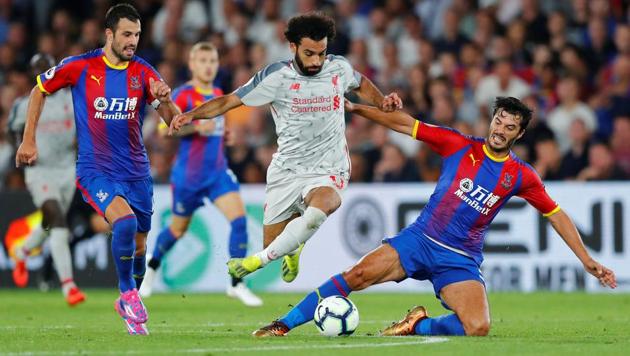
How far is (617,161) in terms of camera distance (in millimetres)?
16391

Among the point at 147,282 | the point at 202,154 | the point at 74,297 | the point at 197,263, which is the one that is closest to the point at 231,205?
the point at 202,154

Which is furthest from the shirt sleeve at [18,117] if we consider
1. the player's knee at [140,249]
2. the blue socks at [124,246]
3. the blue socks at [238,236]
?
the blue socks at [124,246]

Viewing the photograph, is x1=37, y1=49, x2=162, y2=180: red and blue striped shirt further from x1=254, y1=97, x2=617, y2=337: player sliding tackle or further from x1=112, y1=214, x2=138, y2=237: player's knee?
x1=254, y1=97, x2=617, y2=337: player sliding tackle

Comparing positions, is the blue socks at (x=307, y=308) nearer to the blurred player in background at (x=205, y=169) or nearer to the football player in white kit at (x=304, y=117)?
the football player in white kit at (x=304, y=117)

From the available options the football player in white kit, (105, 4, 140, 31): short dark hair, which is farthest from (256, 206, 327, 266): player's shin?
(105, 4, 140, 31): short dark hair

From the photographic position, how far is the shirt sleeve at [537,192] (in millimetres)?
9695

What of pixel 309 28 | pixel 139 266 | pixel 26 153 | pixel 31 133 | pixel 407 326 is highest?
pixel 309 28

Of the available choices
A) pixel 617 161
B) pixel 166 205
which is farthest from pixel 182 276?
pixel 617 161

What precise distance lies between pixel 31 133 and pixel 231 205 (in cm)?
429

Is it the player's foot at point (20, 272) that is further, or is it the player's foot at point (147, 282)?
the player's foot at point (20, 272)

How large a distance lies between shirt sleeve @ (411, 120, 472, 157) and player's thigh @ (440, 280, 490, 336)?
3.44 feet

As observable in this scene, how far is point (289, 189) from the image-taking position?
1020cm

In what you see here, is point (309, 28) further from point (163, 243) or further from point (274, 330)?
point (163, 243)

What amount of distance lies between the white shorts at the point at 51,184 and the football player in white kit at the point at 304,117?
Result: 465 cm
